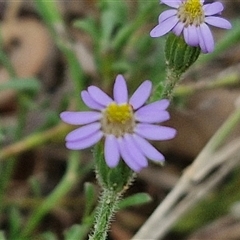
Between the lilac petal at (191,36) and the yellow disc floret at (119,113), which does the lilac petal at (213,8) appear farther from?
the yellow disc floret at (119,113)

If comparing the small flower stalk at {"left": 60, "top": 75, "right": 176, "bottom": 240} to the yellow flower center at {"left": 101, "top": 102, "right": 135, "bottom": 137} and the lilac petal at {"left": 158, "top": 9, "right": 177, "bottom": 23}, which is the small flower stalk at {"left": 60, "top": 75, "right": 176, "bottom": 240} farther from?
the lilac petal at {"left": 158, "top": 9, "right": 177, "bottom": 23}

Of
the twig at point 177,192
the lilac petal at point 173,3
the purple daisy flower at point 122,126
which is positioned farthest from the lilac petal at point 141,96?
the twig at point 177,192

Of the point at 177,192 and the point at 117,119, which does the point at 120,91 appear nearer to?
the point at 117,119

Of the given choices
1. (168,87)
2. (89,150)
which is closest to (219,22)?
(168,87)

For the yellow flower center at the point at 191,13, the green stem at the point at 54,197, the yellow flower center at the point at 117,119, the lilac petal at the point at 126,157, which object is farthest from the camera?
the green stem at the point at 54,197

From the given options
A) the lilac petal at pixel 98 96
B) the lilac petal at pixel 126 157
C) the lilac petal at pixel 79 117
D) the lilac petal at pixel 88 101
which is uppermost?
the lilac petal at pixel 98 96

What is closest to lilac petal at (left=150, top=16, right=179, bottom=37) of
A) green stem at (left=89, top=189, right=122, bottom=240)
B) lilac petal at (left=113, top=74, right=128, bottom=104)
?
lilac petal at (left=113, top=74, right=128, bottom=104)

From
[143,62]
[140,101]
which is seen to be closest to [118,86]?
[140,101]
